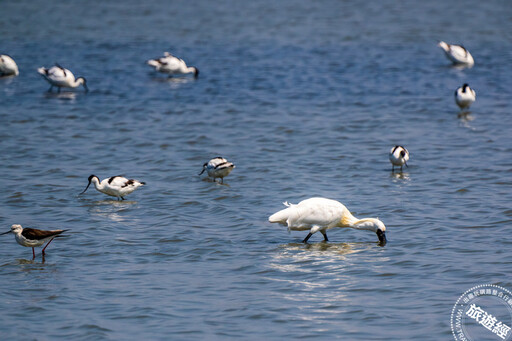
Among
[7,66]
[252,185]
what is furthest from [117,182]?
[7,66]

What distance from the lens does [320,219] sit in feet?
44.2

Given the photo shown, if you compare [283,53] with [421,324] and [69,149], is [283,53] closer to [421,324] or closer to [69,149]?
[69,149]

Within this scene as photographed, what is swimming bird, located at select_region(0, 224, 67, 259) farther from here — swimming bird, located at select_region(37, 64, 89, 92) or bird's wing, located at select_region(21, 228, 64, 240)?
swimming bird, located at select_region(37, 64, 89, 92)

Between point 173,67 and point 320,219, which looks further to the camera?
point 173,67

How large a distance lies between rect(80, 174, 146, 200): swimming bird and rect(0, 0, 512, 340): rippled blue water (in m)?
0.37

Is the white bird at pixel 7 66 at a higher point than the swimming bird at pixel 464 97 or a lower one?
lower

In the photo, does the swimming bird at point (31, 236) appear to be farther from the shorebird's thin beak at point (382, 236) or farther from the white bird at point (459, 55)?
the white bird at point (459, 55)

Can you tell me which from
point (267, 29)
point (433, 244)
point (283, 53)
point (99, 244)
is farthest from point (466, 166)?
point (267, 29)

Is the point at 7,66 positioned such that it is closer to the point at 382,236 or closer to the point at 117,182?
the point at 117,182

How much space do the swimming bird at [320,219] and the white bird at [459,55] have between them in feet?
64.2

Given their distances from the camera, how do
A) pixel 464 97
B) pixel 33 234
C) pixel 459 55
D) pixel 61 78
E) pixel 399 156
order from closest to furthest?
pixel 33 234 < pixel 399 156 < pixel 464 97 < pixel 61 78 < pixel 459 55

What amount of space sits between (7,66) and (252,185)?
52.3 feet

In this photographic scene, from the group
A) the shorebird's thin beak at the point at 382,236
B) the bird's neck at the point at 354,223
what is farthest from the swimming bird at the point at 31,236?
the shorebird's thin beak at the point at 382,236

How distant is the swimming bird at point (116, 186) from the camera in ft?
53.4
